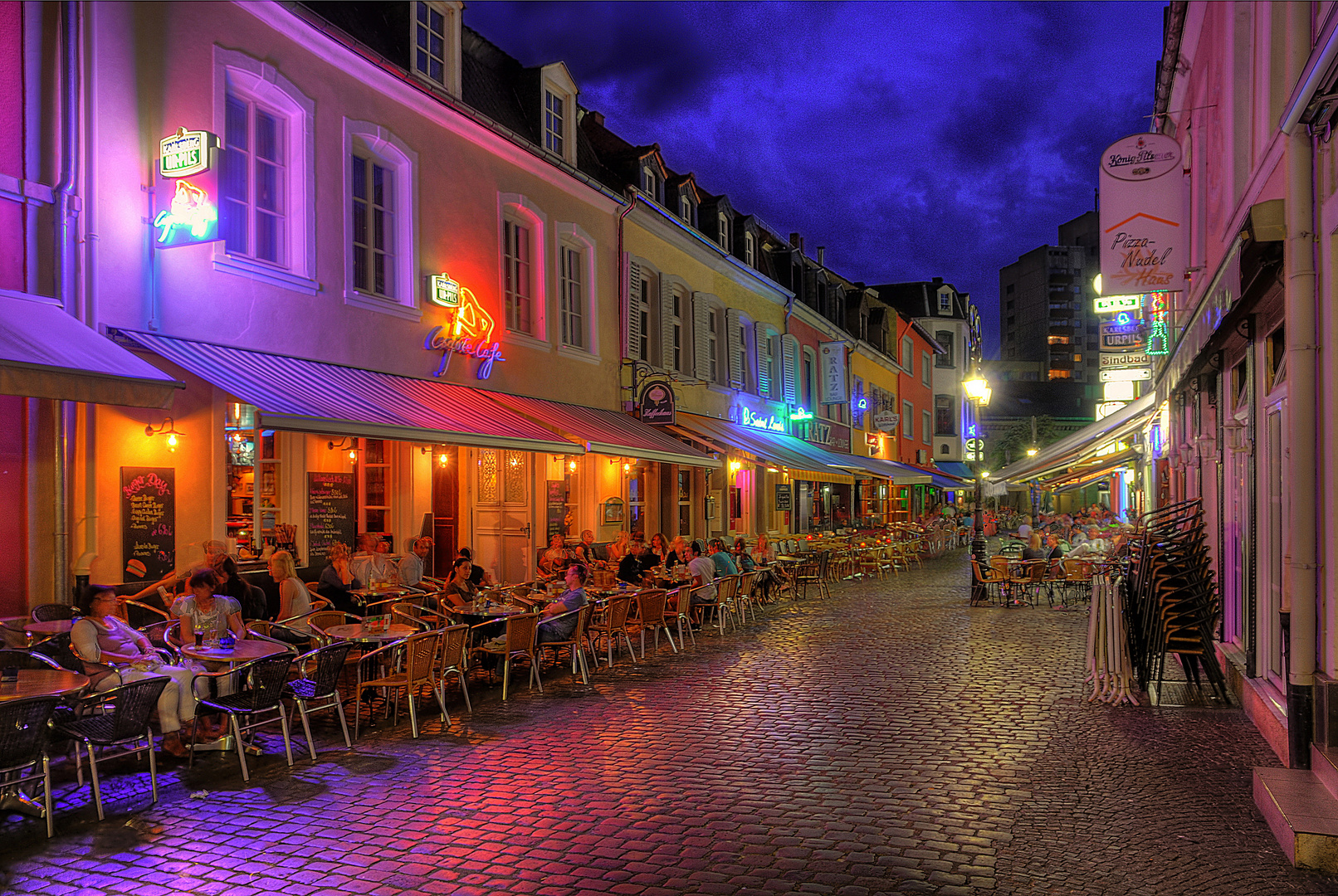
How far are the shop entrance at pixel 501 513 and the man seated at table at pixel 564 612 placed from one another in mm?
5149

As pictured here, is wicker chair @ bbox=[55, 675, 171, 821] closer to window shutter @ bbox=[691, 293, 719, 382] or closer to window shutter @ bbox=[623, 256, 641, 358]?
window shutter @ bbox=[623, 256, 641, 358]

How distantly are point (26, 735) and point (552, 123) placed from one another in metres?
13.1

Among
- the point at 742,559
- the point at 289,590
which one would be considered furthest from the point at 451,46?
the point at 742,559

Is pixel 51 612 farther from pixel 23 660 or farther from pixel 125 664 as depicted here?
pixel 125 664

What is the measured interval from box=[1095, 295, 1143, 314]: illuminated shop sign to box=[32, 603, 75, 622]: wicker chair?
1610 centimetres

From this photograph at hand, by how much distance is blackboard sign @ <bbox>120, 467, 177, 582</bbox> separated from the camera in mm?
8938

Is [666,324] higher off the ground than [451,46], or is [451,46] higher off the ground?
[451,46]

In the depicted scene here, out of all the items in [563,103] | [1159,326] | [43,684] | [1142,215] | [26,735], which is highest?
[563,103]

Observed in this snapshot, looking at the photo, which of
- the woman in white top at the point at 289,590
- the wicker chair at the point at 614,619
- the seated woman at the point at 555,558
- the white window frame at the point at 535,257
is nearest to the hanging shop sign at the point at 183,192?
the woman in white top at the point at 289,590

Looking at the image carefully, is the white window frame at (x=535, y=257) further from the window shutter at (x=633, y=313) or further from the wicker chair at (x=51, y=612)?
the wicker chair at (x=51, y=612)

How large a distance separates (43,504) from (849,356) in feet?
84.7

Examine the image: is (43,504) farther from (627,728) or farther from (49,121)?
(627,728)

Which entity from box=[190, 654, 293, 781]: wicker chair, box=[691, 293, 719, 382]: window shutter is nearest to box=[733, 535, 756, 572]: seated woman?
box=[691, 293, 719, 382]: window shutter

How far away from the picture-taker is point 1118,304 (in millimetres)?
17734
